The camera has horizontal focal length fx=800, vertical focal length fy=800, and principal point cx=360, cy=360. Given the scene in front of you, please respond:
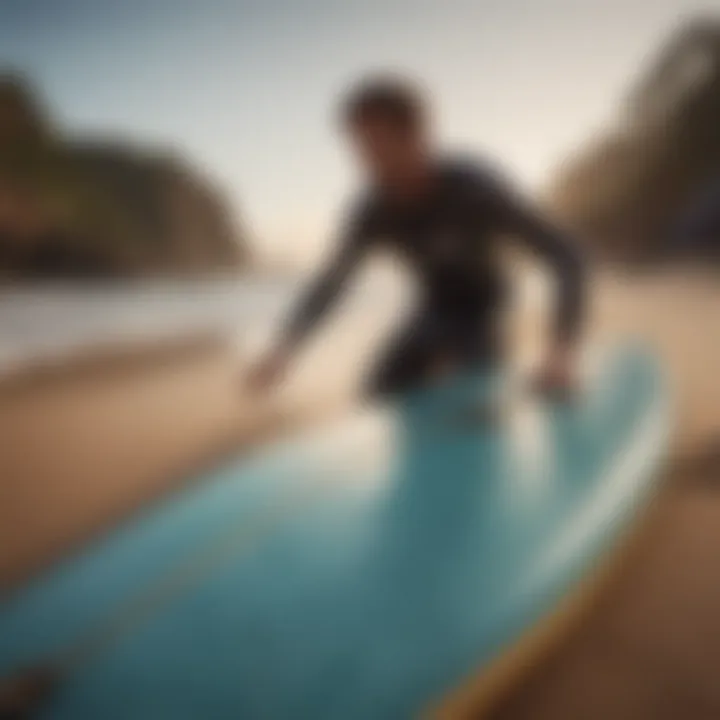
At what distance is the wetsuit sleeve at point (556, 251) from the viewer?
113 centimetres

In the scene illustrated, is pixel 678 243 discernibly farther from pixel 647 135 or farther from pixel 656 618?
pixel 656 618

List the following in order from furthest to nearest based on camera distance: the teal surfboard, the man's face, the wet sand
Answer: the man's face < the wet sand < the teal surfboard

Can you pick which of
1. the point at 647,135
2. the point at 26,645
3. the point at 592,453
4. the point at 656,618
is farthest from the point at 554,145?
the point at 26,645

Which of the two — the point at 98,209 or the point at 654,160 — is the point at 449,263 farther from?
the point at 98,209

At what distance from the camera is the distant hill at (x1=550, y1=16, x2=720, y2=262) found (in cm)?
116

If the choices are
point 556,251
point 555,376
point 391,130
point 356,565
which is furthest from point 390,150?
point 356,565

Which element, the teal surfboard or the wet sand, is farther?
the wet sand

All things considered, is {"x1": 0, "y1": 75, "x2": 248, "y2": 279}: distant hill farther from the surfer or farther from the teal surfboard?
the teal surfboard

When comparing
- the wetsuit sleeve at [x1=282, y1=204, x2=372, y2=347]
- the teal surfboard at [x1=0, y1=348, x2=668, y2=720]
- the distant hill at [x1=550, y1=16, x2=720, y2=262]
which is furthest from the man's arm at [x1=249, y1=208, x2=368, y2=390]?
the distant hill at [x1=550, y1=16, x2=720, y2=262]

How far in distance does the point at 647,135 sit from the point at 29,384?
3.21ft

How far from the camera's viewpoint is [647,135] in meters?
1.20

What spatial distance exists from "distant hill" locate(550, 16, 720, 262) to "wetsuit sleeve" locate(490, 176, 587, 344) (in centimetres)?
4

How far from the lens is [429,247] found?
1151mm

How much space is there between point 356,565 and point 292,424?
0.99 ft
